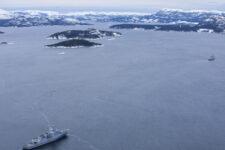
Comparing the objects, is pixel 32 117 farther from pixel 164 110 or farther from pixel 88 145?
pixel 164 110

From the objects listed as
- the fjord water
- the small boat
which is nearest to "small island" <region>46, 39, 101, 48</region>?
the fjord water

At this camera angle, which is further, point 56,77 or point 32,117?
point 56,77

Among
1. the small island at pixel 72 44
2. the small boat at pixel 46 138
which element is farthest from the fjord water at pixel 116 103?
the small island at pixel 72 44

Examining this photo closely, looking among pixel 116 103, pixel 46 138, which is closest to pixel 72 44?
pixel 116 103

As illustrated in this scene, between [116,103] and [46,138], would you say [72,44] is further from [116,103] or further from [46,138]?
[46,138]

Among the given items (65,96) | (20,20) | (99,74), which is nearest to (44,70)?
(99,74)

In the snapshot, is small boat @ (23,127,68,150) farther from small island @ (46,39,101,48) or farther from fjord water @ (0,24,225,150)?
small island @ (46,39,101,48)
